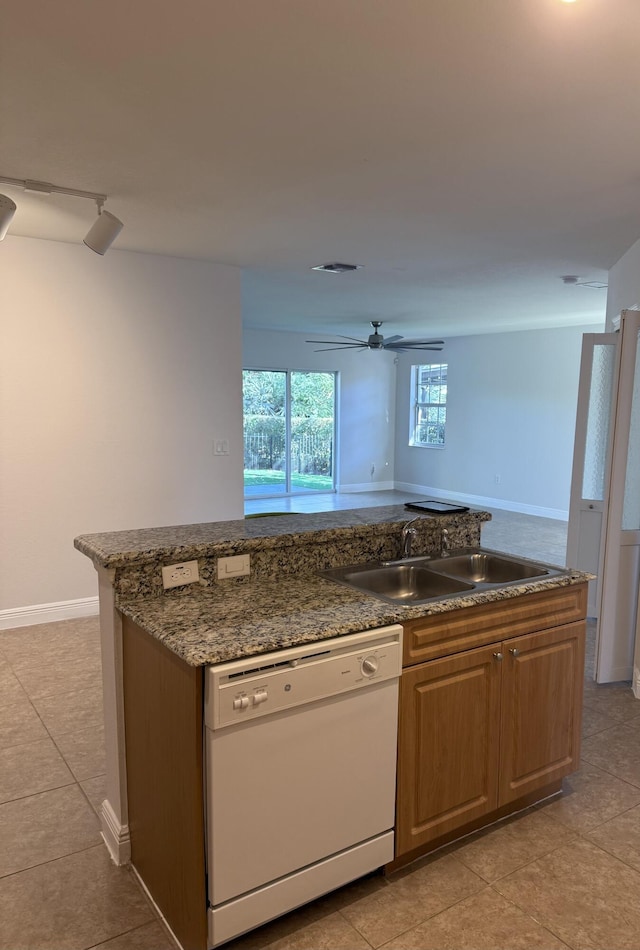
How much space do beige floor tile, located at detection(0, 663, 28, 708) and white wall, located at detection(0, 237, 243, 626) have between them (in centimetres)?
75

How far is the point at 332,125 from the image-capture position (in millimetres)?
2322

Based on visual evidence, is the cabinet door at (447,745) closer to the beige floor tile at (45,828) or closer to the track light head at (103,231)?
the beige floor tile at (45,828)

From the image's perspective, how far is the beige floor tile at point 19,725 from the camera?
111 inches

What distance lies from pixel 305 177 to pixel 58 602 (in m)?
Result: 3.15

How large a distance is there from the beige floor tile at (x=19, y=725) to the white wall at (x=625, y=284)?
396 cm

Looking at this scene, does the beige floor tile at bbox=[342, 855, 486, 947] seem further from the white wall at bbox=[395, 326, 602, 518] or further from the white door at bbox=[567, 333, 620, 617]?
the white wall at bbox=[395, 326, 602, 518]

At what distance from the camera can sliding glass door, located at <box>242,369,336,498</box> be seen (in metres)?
9.60

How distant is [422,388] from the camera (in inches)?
416

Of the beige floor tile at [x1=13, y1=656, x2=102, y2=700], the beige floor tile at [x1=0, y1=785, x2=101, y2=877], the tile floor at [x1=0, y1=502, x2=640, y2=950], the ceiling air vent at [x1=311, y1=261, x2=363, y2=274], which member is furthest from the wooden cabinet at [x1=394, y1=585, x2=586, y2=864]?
the ceiling air vent at [x1=311, y1=261, x2=363, y2=274]

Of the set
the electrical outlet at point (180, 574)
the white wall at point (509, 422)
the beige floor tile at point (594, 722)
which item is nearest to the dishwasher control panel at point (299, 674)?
the electrical outlet at point (180, 574)

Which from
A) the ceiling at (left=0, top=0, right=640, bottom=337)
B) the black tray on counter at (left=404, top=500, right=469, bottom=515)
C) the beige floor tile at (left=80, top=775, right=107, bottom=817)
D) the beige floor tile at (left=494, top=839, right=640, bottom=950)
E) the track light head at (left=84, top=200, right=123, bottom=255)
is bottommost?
the beige floor tile at (left=80, top=775, right=107, bottom=817)

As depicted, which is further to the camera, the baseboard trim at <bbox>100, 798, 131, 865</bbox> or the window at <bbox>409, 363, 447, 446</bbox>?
the window at <bbox>409, 363, 447, 446</bbox>

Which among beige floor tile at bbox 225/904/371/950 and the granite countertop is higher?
the granite countertop

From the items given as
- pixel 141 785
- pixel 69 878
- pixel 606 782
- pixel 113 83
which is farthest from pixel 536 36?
pixel 69 878
